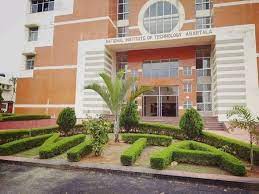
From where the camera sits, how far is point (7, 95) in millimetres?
31578

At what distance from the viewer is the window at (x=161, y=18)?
25.8 meters

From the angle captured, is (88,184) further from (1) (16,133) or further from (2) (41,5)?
(2) (41,5)

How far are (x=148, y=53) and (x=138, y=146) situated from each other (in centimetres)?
1656

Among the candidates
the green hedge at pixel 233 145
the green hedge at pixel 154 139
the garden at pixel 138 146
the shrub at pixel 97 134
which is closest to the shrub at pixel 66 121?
the garden at pixel 138 146

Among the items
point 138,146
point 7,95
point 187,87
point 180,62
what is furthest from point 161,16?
point 7,95

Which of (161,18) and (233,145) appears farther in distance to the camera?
(161,18)

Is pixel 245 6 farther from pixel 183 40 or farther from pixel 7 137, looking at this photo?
pixel 7 137

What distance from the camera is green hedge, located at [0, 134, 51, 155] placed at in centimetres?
1100

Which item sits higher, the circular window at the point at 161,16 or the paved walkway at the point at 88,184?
the circular window at the point at 161,16

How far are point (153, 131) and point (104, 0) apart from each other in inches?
674

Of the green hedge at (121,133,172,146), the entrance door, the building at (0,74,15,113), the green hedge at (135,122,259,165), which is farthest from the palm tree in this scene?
the building at (0,74,15,113)

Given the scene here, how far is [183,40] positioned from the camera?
906 inches

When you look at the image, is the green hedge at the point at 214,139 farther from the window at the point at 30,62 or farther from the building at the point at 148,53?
the window at the point at 30,62

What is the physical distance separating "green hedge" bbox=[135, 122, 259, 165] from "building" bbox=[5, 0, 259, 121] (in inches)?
317
